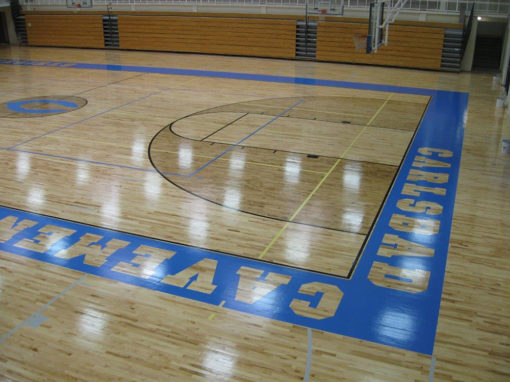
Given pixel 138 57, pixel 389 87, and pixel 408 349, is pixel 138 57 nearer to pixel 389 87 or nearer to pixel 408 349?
pixel 389 87

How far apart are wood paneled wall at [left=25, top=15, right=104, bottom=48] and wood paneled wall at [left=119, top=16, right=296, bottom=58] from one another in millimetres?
1298

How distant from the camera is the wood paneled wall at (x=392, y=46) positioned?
1775 cm

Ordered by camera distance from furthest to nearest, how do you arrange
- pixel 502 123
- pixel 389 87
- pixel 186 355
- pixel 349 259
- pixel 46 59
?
pixel 46 59, pixel 389 87, pixel 502 123, pixel 349 259, pixel 186 355

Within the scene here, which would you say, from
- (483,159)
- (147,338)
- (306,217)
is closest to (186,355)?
(147,338)

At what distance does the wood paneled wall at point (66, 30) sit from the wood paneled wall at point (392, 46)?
1013 cm

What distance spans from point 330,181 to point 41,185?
4.42m

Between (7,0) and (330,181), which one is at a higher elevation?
(7,0)

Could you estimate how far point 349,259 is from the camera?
5738mm

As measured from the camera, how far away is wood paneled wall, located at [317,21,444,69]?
17.8 meters

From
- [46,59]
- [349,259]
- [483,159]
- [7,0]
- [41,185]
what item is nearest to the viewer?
[349,259]

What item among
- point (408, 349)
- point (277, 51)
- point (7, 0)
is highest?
point (7, 0)

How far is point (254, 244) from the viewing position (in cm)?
604

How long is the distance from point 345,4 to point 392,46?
2.79 meters

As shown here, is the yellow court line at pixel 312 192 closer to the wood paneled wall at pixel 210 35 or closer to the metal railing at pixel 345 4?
the metal railing at pixel 345 4
